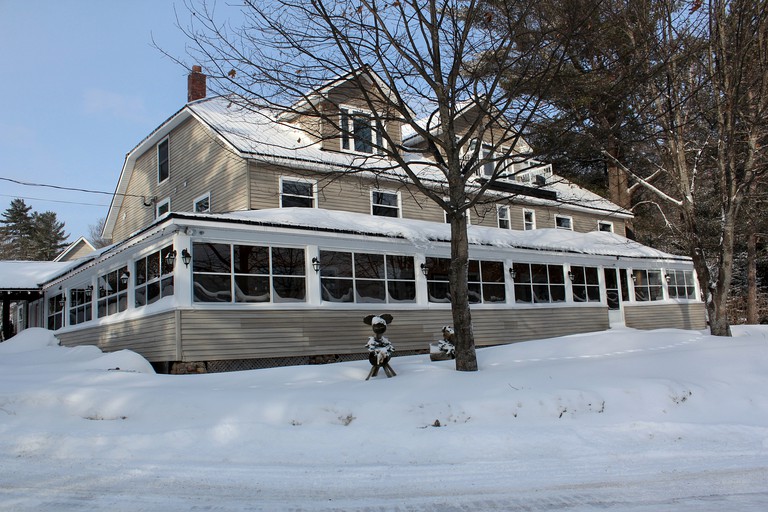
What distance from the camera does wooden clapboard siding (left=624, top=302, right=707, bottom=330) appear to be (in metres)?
20.3

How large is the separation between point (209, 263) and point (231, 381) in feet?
10.1

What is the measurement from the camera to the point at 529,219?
2250 cm

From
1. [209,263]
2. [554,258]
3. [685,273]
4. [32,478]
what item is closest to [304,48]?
[209,263]

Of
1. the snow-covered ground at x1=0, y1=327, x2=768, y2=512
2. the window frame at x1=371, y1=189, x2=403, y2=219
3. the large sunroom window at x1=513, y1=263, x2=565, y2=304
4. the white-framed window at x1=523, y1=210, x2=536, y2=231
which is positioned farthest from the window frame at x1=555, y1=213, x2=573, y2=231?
the snow-covered ground at x1=0, y1=327, x2=768, y2=512

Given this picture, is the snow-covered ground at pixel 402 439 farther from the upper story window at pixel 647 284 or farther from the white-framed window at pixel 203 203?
the upper story window at pixel 647 284

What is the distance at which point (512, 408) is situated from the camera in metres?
6.63

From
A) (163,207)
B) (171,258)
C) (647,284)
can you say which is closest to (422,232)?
(171,258)

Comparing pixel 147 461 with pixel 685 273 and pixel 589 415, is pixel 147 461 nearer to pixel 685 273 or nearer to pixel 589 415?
pixel 589 415

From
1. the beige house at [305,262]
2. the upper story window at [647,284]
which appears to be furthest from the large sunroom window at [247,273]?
the upper story window at [647,284]

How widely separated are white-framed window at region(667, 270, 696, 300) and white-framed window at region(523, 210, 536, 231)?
551 centimetres

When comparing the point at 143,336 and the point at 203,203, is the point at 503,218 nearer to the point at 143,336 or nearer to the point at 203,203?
the point at 203,203

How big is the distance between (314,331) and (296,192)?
17.1 ft

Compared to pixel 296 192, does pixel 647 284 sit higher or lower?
lower

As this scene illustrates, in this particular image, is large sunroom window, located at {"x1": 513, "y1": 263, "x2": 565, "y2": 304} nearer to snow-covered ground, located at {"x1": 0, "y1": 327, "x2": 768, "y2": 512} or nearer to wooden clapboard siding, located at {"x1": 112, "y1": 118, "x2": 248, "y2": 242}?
snow-covered ground, located at {"x1": 0, "y1": 327, "x2": 768, "y2": 512}
